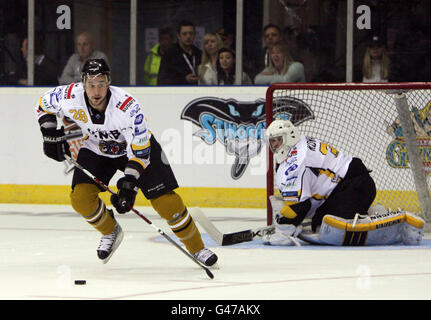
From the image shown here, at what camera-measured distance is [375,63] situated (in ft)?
27.5

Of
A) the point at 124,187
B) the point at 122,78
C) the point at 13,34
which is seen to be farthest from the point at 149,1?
the point at 124,187

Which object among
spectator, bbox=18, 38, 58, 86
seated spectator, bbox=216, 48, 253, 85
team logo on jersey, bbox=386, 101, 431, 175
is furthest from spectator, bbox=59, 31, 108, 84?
team logo on jersey, bbox=386, 101, 431, 175

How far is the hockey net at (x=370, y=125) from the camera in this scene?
7.57 meters

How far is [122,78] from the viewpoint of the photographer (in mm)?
8977

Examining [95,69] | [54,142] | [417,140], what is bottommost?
[417,140]

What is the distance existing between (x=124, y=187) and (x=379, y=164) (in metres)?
3.70

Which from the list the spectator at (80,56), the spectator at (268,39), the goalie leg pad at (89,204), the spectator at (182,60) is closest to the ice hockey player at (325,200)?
the goalie leg pad at (89,204)

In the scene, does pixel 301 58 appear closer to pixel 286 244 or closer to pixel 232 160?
pixel 232 160

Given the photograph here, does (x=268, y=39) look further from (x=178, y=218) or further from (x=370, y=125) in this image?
(x=178, y=218)

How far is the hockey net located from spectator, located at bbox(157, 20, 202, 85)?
3.22 ft

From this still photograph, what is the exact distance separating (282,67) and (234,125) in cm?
67

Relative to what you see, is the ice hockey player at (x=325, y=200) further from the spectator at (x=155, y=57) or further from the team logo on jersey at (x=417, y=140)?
the spectator at (x=155, y=57)

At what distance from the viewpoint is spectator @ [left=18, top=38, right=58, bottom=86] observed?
903 centimetres

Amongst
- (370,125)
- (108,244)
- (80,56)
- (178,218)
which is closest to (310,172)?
(178,218)
